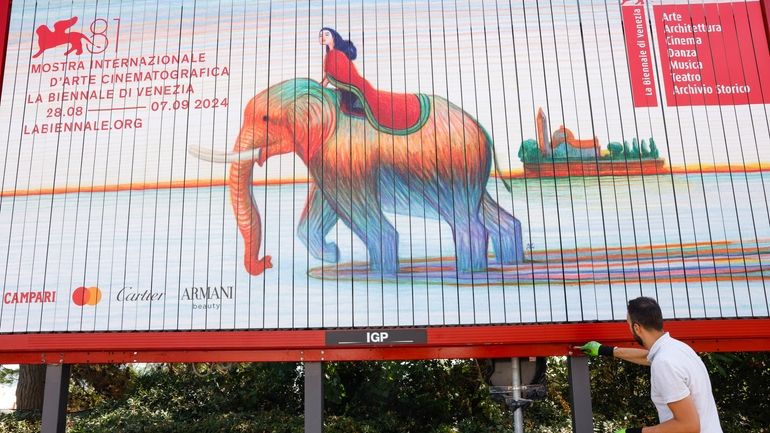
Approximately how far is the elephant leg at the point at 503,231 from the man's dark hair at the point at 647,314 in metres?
1.88

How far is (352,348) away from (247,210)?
149 centimetres

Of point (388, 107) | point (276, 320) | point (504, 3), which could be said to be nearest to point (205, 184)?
point (276, 320)

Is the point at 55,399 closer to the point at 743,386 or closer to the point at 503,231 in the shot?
the point at 503,231

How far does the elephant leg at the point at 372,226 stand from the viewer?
5.12 metres

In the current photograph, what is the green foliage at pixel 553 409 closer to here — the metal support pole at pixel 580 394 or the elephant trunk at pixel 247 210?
the metal support pole at pixel 580 394

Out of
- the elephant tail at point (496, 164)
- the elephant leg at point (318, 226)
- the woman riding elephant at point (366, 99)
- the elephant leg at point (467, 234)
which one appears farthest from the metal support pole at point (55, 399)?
the elephant tail at point (496, 164)

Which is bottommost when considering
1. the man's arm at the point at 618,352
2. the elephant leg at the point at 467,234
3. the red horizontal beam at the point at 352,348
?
the man's arm at the point at 618,352

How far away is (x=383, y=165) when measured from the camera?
17.6ft

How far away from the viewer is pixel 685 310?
16.2ft

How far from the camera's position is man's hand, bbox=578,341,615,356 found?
454 cm

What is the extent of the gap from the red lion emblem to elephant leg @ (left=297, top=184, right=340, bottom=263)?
2794 millimetres

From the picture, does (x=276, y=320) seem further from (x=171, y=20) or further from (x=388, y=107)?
(x=171, y=20)

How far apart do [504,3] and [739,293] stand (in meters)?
3.27

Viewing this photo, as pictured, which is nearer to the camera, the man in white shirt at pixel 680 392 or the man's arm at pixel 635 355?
the man in white shirt at pixel 680 392
